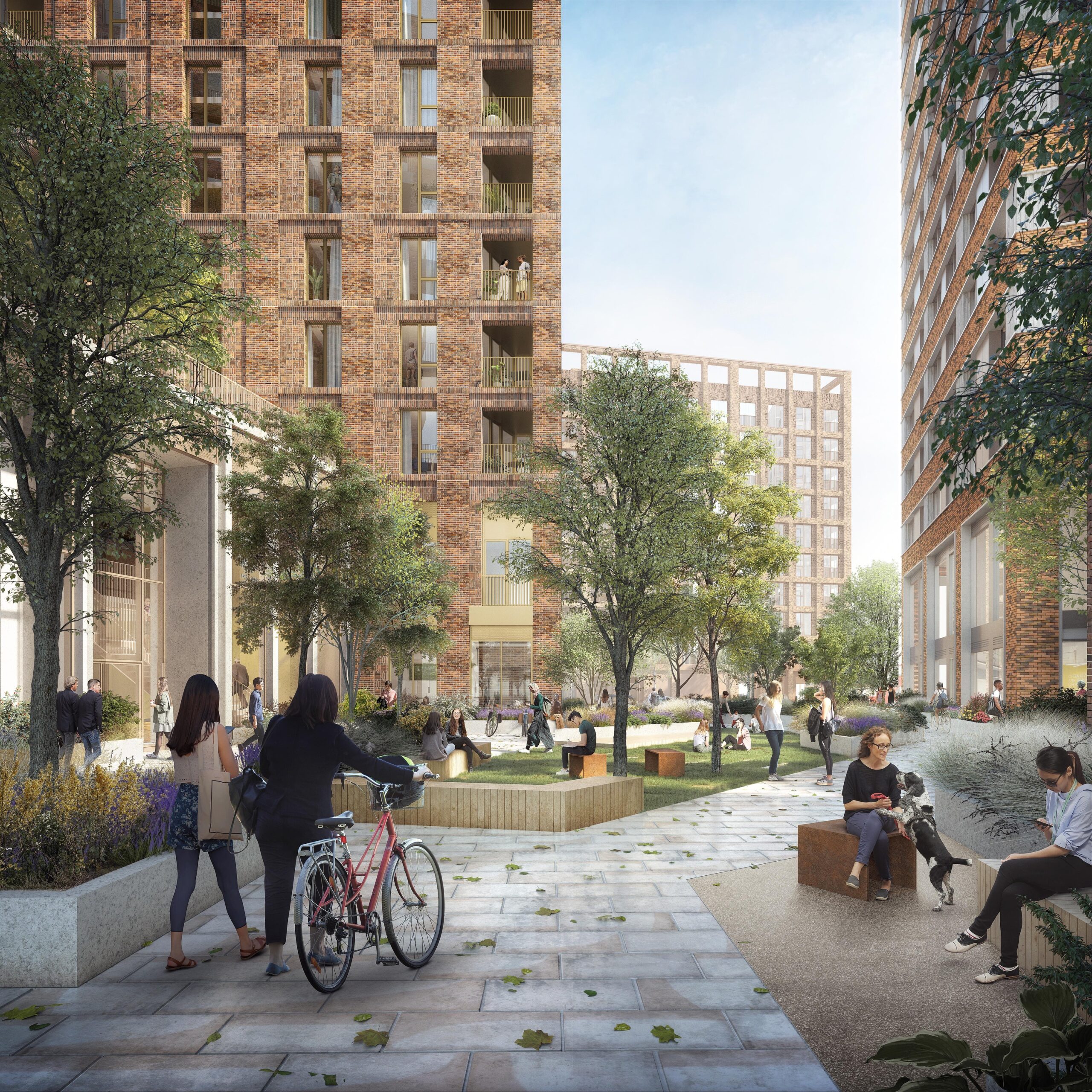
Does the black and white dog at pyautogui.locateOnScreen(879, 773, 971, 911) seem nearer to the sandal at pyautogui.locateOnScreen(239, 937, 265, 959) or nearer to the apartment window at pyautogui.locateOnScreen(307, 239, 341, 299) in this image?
the sandal at pyautogui.locateOnScreen(239, 937, 265, 959)

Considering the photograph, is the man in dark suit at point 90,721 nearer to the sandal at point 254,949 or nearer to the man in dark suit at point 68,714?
the man in dark suit at point 68,714

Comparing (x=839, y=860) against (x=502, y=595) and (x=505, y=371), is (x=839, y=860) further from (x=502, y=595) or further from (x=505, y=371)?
(x=505, y=371)

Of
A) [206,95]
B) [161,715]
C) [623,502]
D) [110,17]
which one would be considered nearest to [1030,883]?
[623,502]

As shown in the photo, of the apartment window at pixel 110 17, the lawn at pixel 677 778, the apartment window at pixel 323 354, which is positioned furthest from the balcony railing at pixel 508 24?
the lawn at pixel 677 778

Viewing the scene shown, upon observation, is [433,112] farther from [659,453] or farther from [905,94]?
[905,94]

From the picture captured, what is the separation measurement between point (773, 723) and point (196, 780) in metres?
13.5

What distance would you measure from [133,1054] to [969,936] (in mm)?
5114

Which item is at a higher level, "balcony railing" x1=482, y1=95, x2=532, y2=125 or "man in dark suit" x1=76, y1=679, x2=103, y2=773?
"balcony railing" x1=482, y1=95, x2=532, y2=125

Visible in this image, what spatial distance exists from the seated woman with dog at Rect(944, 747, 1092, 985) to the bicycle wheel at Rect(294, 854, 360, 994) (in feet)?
12.7

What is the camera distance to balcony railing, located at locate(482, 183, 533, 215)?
36.0 metres

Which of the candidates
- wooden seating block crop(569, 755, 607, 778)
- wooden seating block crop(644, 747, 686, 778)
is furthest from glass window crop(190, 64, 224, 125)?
wooden seating block crop(569, 755, 607, 778)

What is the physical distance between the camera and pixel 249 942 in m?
6.35

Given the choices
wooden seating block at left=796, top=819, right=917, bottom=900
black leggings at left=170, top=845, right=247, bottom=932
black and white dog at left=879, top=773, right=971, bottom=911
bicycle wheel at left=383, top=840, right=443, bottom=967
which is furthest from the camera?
wooden seating block at left=796, top=819, right=917, bottom=900

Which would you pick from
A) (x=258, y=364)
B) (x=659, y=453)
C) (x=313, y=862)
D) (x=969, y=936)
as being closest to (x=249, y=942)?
(x=313, y=862)
